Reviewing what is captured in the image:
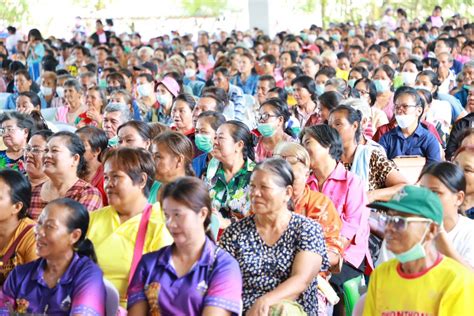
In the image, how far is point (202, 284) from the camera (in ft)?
11.2

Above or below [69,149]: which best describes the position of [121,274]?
below

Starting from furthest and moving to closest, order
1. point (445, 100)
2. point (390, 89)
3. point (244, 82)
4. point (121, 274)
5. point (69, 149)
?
1. point (244, 82)
2. point (390, 89)
3. point (445, 100)
4. point (69, 149)
5. point (121, 274)

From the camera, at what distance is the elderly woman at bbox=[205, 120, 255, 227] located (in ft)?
16.7

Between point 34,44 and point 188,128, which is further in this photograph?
point 34,44

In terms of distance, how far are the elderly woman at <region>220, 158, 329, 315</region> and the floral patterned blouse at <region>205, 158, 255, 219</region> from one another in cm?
103

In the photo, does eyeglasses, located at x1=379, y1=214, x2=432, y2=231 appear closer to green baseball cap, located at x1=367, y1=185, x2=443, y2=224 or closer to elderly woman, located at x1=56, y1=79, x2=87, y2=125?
green baseball cap, located at x1=367, y1=185, x2=443, y2=224

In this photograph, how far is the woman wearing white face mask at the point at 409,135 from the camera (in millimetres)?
6574

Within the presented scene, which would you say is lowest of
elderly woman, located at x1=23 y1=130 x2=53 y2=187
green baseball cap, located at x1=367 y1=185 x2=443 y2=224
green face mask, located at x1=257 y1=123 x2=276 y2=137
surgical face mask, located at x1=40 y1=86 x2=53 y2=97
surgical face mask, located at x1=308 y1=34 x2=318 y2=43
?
surgical face mask, located at x1=308 y1=34 x2=318 y2=43

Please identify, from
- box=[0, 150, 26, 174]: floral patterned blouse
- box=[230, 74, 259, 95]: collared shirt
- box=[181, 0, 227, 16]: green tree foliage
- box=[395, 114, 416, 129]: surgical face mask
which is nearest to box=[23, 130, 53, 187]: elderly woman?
box=[0, 150, 26, 174]: floral patterned blouse

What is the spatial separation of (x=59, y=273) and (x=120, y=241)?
1.47 feet

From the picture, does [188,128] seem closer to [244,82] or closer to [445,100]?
[445,100]

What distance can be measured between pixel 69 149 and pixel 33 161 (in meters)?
0.43

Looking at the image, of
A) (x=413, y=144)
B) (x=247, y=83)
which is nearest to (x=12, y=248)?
(x=413, y=144)

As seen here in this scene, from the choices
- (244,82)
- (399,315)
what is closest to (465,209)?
(399,315)
